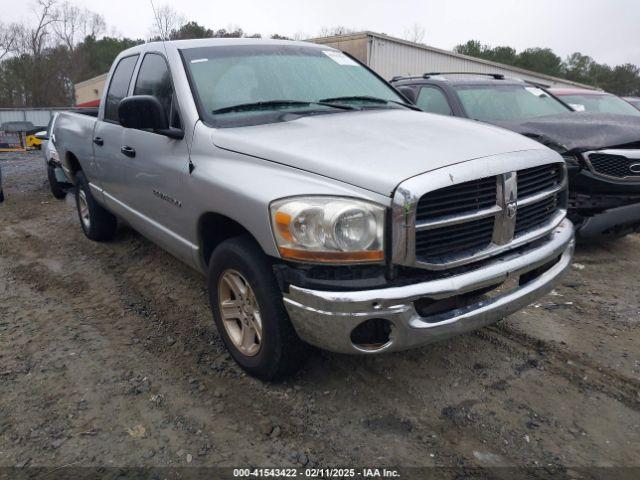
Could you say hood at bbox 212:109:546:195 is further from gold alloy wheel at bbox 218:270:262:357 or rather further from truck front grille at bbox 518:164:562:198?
gold alloy wheel at bbox 218:270:262:357

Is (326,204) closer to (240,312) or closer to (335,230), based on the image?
(335,230)

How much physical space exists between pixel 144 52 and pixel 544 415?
3767 mm

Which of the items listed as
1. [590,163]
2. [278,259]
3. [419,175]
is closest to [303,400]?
[278,259]

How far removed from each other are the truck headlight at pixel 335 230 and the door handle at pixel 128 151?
1.99 metres

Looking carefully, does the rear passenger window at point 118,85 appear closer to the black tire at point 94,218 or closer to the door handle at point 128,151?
the door handle at point 128,151

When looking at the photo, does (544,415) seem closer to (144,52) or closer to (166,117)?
(166,117)

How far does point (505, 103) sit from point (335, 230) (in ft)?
15.7

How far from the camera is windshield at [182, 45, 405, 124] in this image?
3326 millimetres

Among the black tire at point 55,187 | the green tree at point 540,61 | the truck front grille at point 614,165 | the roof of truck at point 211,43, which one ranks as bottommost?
the black tire at point 55,187

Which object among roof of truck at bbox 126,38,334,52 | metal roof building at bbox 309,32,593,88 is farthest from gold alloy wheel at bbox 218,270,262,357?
metal roof building at bbox 309,32,593,88

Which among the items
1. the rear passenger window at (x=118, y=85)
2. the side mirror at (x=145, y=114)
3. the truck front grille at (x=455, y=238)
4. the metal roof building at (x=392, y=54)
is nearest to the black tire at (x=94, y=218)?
the rear passenger window at (x=118, y=85)

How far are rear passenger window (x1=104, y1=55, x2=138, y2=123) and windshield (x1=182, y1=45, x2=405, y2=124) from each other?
100 centimetres

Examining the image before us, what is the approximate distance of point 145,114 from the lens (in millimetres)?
3193

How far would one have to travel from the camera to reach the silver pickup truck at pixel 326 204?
2.36 meters
